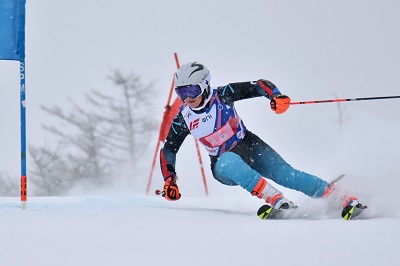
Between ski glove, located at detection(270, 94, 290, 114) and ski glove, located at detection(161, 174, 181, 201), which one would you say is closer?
ski glove, located at detection(270, 94, 290, 114)

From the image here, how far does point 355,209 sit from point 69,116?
2164 centimetres

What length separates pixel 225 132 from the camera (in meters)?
4.06

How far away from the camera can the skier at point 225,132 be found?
12.0ft

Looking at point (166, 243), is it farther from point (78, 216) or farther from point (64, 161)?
point (64, 161)

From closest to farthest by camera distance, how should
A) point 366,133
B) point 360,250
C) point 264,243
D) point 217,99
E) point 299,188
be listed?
point 360,250 < point 264,243 < point 299,188 < point 217,99 < point 366,133

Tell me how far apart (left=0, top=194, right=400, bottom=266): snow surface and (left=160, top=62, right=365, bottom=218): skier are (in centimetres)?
51

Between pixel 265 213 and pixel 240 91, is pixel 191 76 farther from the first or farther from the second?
pixel 265 213

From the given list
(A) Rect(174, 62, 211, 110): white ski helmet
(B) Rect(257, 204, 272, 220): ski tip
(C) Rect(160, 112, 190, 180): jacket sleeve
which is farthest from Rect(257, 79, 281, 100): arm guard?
(B) Rect(257, 204, 272, 220): ski tip

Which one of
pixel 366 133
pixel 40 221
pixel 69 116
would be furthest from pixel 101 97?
pixel 40 221

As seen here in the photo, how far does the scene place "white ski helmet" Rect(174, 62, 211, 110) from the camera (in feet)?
12.6

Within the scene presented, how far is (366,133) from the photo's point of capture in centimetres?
505

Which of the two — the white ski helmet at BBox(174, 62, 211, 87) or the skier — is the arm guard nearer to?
the skier

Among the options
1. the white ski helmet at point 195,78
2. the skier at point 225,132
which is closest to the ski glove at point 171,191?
the skier at point 225,132

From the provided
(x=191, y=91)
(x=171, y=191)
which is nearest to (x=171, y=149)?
(x=171, y=191)
